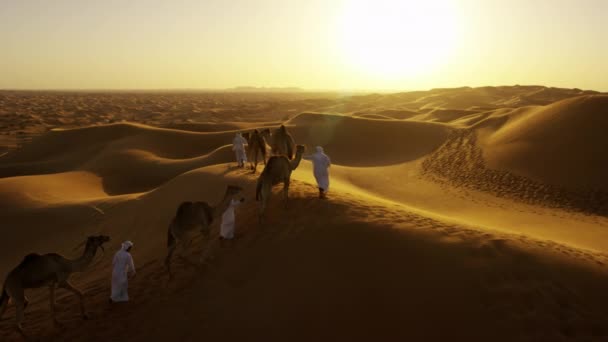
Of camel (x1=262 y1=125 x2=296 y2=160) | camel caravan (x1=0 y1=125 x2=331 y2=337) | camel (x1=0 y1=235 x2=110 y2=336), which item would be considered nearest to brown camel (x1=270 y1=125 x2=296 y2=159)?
camel (x1=262 y1=125 x2=296 y2=160)

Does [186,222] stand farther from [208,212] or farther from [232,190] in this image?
[232,190]

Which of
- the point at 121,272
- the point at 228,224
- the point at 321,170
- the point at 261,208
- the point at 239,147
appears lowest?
the point at 121,272

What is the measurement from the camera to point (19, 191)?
18.7 meters

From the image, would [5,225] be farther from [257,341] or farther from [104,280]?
[257,341]

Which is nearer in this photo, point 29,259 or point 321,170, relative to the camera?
point 29,259

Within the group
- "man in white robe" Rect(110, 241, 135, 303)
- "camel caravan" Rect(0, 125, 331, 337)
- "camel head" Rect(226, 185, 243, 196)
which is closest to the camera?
"camel caravan" Rect(0, 125, 331, 337)

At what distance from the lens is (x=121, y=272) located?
724cm

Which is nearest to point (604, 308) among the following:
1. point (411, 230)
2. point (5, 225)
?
point (411, 230)

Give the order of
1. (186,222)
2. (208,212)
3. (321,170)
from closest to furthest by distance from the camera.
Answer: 1. (186,222)
2. (208,212)
3. (321,170)

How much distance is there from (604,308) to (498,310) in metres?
1.81

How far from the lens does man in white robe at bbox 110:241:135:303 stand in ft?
A: 23.6

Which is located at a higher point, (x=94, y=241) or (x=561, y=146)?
(x=561, y=146)

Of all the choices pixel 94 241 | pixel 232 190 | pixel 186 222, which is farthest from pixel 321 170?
pixel 94 241

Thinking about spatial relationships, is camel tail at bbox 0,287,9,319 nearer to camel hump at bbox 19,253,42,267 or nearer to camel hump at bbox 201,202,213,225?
camel hump at bbox 19,253,42,267
